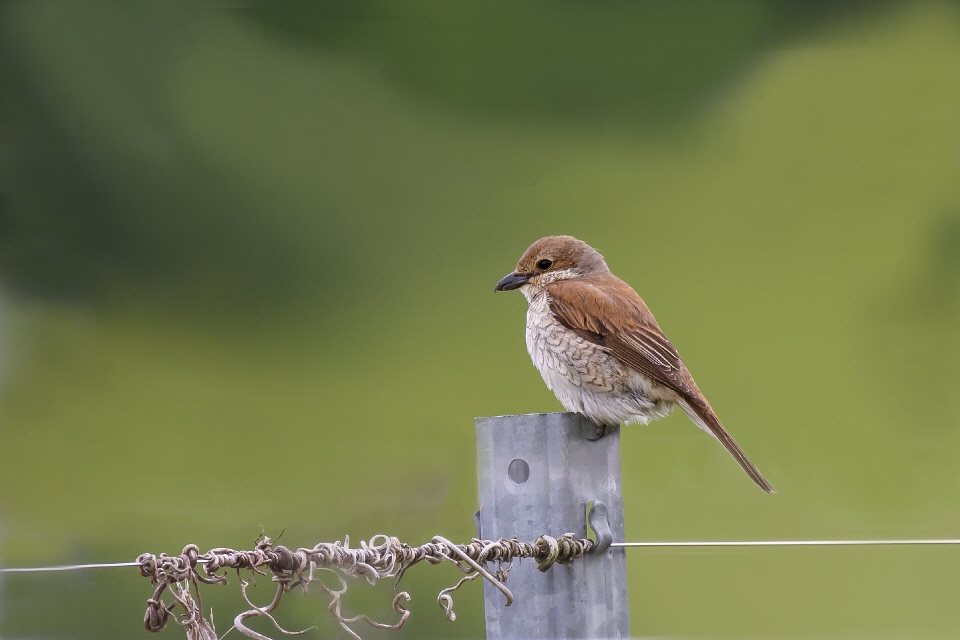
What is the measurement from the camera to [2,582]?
194 cm

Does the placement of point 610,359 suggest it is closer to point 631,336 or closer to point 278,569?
point 631,336

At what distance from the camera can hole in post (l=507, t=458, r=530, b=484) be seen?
1.19 m

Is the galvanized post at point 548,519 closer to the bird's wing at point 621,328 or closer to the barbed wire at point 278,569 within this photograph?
the barbed wire at point 278,569

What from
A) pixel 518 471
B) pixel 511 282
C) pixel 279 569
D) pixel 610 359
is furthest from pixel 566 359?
pixel 279 569

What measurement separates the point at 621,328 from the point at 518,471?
28.8 inches

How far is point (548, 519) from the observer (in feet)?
3.83

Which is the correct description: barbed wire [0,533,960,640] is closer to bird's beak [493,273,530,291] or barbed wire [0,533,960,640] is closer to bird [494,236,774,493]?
bird [494,236,774,493]

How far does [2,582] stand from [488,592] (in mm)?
1333

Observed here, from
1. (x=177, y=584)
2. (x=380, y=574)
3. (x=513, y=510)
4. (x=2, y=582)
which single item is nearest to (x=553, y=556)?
(x=513, y=510)

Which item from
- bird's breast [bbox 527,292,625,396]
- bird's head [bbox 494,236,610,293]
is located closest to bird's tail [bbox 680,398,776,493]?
bird's breast [bbox 527,292,625,396]

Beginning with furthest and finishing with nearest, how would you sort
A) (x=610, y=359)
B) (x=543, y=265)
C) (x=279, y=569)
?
(x=543, y=265), (x=610, y=359), (x=279, y=569)

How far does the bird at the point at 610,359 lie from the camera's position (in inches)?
70.0

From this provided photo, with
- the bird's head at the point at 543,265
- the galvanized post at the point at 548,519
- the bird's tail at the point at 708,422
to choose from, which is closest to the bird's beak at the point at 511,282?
the bird's head at the point at 543,265

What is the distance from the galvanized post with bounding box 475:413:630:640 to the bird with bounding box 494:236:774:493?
20.1 inches
